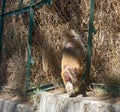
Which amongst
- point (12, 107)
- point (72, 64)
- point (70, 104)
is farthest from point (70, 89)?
point (12, 107)

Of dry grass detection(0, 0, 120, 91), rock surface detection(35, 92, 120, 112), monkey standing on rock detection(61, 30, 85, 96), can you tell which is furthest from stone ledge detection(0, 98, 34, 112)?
monkey standing on rock detection(61, 30, 85, 96)

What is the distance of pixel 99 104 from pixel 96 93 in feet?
2.52

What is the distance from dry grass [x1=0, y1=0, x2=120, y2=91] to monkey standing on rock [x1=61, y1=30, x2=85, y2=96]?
1.37 ft

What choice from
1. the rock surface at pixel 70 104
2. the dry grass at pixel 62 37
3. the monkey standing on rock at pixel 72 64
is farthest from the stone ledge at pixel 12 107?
the monkey standing on rock at pixel 72 64

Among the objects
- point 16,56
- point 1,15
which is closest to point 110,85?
point 16,56

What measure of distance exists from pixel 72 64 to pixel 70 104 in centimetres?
50

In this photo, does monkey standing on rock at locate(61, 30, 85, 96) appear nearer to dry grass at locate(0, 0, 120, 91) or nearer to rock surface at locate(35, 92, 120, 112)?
rock surface at locate(35, 92, 120, 112)

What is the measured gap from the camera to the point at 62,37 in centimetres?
628

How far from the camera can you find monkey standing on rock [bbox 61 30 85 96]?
4824 millimetres

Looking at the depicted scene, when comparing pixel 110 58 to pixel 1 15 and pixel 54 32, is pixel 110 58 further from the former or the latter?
pixel 1 15

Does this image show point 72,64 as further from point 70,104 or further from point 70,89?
point 70,104

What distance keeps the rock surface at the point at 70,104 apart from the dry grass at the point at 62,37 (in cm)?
58

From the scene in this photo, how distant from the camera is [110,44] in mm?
5574

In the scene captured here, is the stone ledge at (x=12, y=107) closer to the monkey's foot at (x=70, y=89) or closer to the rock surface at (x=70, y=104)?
the rock surface at (x=70, y=104)
